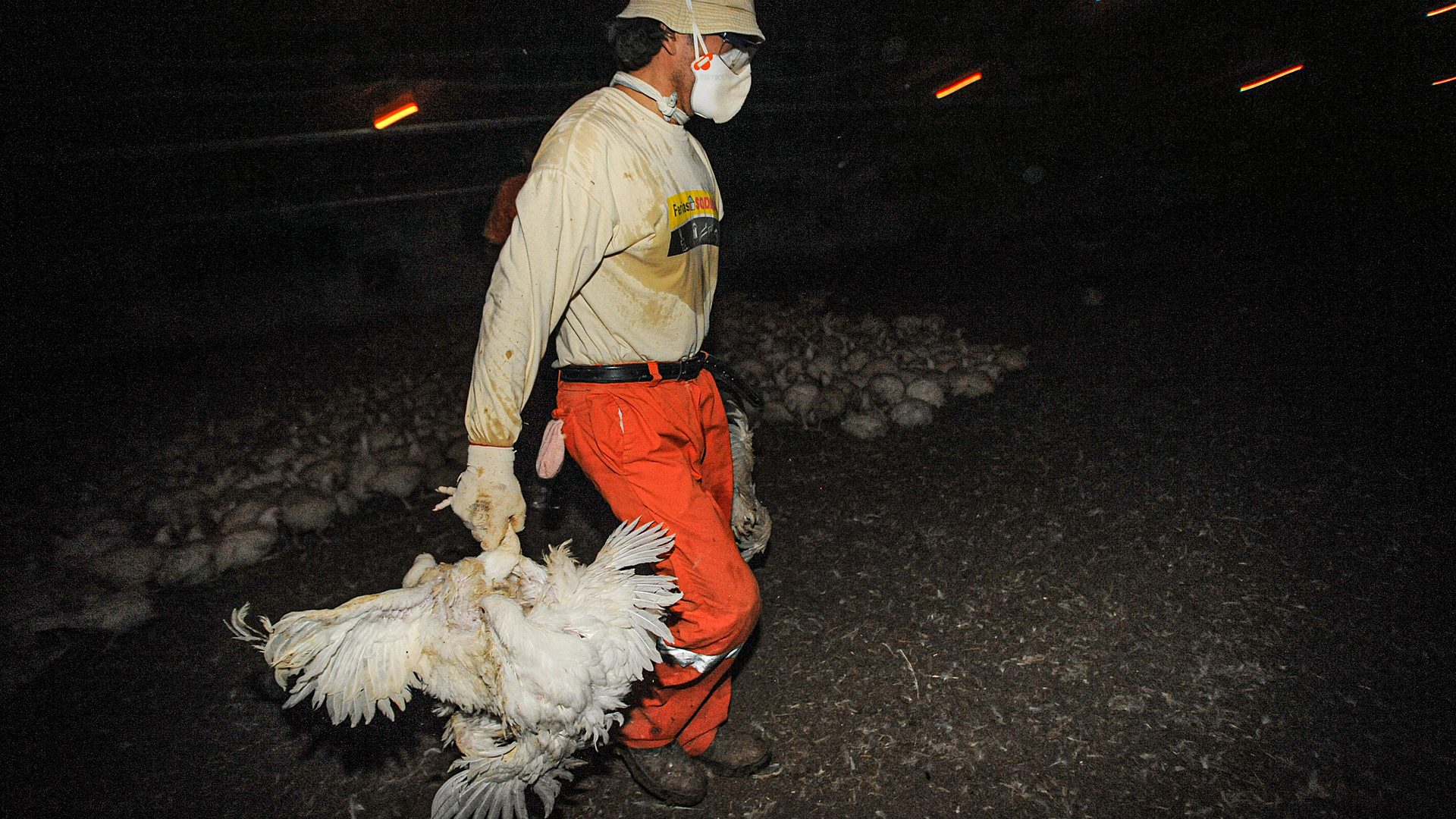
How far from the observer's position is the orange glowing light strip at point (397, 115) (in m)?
6.71

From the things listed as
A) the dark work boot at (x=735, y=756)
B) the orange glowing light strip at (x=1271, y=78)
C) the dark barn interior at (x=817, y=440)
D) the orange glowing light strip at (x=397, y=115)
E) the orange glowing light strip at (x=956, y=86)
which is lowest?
the dark work boot at (x=735, y=756)

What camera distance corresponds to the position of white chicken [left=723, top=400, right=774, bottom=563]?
115 inches

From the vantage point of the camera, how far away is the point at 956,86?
9.91m

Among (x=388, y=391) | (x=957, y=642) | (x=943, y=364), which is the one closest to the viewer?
(x=957, y=642)

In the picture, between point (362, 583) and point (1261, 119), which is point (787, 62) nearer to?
point (362, 583)

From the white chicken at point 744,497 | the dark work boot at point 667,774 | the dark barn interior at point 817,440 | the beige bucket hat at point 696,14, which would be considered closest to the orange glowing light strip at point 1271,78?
the dark barn interior at point 817,440

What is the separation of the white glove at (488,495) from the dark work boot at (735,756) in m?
1.16

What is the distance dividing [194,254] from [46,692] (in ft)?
30.6

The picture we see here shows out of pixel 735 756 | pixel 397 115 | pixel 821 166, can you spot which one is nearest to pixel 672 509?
pixel 735 756

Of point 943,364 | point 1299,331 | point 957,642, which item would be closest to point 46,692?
point 957,642

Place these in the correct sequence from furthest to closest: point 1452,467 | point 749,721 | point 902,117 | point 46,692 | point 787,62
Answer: point 902,117 < point 787,62 < point 1452,467 < point 46,692 < point 749,721

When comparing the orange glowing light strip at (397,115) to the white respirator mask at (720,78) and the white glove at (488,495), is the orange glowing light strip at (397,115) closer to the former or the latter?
the white respirator mask at (720,78)

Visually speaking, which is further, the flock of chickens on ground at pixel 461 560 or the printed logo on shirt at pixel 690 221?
the printed logo on shirt at pixel 690 221

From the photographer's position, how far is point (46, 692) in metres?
3.33
